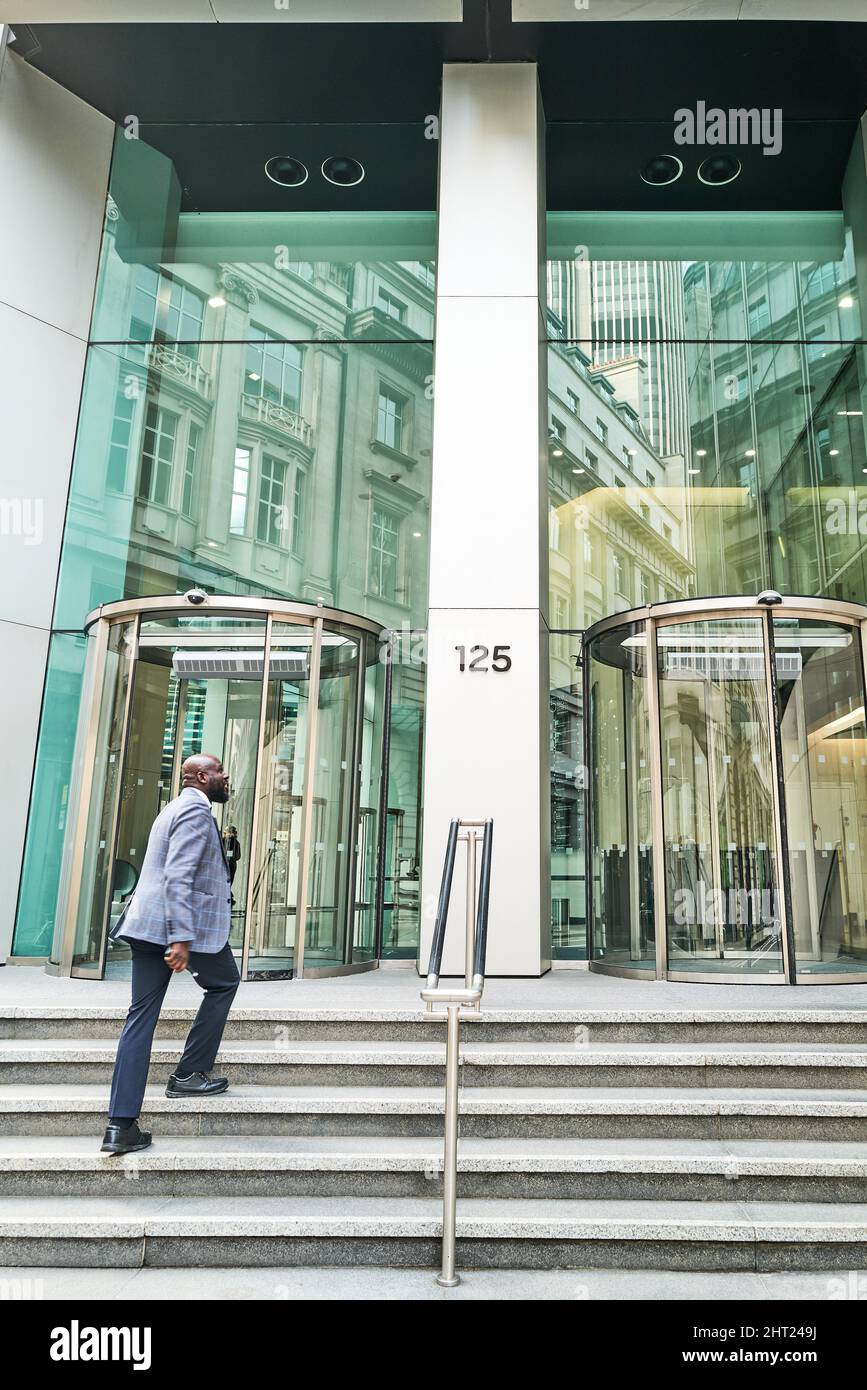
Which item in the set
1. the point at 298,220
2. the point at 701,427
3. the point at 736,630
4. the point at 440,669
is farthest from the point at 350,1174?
the point at 298,220

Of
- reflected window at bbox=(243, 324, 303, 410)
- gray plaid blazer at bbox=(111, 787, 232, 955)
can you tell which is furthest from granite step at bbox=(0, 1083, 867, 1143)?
reflected window at bbox=(243, 324, 303, 410)

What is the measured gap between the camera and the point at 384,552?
30.3ft

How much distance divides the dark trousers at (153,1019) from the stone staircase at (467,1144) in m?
0.21

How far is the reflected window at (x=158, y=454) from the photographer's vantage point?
933 centimetres

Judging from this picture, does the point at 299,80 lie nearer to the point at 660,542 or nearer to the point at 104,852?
the point at 660,542

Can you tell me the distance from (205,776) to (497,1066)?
6.49 ft

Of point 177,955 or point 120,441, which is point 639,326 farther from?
point 177,955

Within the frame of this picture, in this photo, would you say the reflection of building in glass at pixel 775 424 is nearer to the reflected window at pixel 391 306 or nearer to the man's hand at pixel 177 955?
the reflected window at pixel 391 306

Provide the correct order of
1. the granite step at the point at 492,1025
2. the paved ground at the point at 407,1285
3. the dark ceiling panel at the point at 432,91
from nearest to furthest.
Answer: the paved ground at the point at 407,1285 → the granite step at the point at 492,1025 → the dark ceiling panel at the point at 432,91

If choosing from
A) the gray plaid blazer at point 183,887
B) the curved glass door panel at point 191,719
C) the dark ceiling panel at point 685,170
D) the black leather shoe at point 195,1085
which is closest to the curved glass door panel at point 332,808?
the curved glass door panel at point 191,719

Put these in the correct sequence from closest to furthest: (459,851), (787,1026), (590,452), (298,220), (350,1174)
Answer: (350,1174)
(787,1026)
(459,851)
(590,452)
(298,220)

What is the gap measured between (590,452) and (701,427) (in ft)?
4.05

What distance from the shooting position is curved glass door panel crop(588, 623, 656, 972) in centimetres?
742

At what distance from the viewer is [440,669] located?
7707 mm
